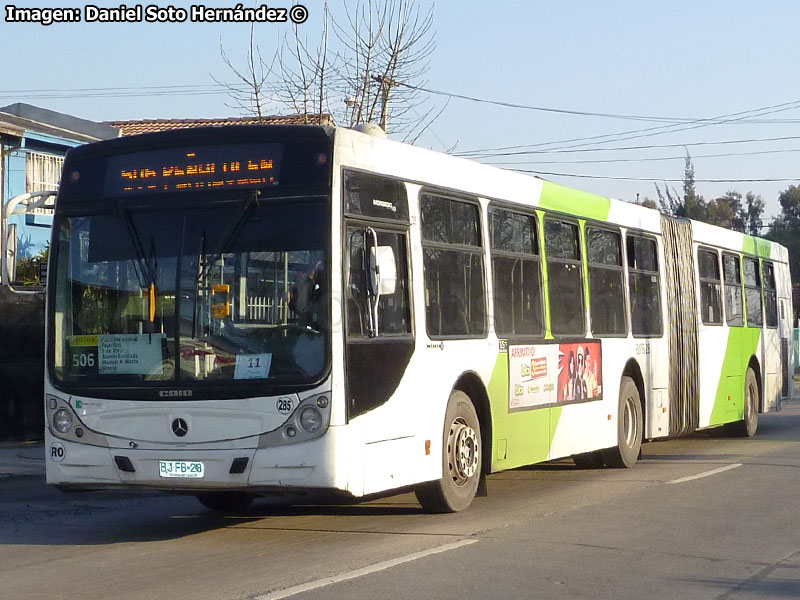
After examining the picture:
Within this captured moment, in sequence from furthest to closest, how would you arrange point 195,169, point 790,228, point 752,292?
point 790,228
point 752,292
point 195,169

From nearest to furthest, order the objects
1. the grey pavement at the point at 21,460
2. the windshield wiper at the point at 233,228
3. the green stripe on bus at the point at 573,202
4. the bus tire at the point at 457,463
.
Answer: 1. the windshield wiper at the point at 233,228
2. the bus tire at the point at 457,463
3. the green stripe on bus at the point at 573,202
4. the grey pavement at the point at 21,460

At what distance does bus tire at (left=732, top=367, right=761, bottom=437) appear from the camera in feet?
66.4

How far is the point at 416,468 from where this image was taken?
9.98 meters

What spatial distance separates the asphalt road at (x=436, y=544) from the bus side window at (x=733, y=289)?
605cm

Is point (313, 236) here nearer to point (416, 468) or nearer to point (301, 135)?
point (301, 135)

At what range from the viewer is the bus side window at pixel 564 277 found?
42.9 feet

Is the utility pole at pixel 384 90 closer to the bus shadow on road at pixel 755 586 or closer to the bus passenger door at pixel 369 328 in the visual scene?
the bus passenger door at pixel 369 328

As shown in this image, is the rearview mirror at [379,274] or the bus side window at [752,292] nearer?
the rearview mirror at [379,274]

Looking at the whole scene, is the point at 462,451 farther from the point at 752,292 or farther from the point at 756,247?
the point at 756,247

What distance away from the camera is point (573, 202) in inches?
553

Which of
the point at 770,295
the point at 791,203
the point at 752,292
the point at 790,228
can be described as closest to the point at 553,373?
the point at 752,292

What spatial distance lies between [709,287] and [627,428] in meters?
4.53

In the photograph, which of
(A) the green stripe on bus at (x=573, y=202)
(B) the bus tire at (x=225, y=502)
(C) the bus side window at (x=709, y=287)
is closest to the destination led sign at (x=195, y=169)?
(B) the bus tire at (x=225, y=502)

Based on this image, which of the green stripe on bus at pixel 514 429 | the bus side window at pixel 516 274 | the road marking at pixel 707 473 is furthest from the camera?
the road marking at pixel 707 473
